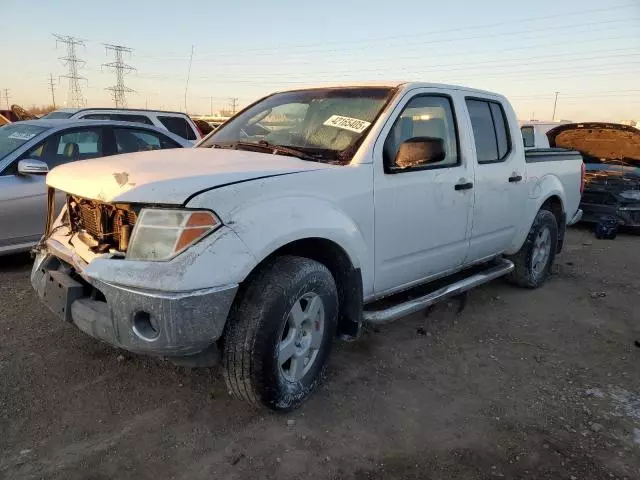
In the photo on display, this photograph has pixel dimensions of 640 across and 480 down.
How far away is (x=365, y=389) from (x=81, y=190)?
1.99 meters

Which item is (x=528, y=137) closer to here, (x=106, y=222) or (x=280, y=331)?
(x=280, y=331)

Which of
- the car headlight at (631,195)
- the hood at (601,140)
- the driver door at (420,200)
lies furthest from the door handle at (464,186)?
the hood at (601,140)

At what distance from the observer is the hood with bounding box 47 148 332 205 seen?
8.21 ft

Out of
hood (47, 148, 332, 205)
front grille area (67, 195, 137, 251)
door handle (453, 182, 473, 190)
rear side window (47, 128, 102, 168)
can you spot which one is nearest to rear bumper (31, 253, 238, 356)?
front grille area (67, 195, 137, 251)

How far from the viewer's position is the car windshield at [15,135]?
543cm

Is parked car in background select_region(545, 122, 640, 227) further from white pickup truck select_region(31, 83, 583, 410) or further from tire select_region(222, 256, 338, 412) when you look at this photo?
tire select_region(222, 256, 338, 412)

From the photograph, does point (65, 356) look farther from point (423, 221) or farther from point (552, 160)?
point (552, 160)

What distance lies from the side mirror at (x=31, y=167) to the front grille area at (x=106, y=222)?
2171 millimetres

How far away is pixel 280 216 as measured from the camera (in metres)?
2.68

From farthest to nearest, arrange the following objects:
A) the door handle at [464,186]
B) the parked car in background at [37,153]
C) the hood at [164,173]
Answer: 1. the parked car in background at [37,153]
2. the door handle at [464,186]
3. the hood at [164,173]

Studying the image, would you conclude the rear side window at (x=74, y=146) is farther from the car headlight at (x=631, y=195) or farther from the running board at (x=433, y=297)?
the car headlight at (x=631, y=195)

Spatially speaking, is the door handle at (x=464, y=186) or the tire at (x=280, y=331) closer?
the tire at (x=280, y=331)

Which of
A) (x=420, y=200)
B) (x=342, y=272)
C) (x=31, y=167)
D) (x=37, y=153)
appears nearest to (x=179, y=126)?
(x=37, y=153)

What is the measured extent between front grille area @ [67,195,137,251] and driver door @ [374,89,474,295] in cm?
145
